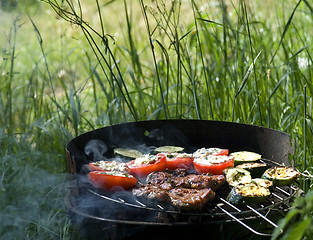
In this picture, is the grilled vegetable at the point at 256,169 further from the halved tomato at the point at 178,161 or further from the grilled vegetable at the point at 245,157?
the halved tomato at the point at 178,161

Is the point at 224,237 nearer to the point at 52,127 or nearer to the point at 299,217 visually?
the point at 299,217

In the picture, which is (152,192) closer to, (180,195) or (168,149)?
(180,195)

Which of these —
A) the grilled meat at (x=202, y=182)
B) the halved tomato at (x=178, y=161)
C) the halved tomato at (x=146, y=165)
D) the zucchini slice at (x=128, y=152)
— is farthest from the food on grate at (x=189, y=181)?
the zucchini slice at (x=128, y=152)

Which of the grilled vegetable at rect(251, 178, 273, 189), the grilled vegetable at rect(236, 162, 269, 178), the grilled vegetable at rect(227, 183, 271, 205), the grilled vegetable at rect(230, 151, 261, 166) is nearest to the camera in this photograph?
the grilled vegetable at rect(227, 183, 271, 205)

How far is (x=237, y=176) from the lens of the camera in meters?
2.29

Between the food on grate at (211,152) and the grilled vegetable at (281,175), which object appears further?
the food on grate at (211,152)

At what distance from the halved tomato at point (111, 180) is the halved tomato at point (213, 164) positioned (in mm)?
397

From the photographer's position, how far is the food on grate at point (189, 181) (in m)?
2.23

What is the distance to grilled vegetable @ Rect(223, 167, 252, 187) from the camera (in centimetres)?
223

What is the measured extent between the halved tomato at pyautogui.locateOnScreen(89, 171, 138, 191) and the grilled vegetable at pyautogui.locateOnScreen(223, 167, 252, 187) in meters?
0.51

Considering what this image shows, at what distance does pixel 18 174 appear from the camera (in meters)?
3.19

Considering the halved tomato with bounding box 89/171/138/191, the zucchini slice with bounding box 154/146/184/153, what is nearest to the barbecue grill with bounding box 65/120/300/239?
the halved tomato with bounding box 89/171/138/191

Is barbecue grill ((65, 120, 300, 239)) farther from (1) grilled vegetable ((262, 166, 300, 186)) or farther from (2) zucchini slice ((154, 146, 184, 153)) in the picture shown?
(2) zucchini slice ((154, 146, 184, 153))

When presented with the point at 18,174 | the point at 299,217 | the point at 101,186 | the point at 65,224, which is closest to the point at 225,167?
the point at 299,217
